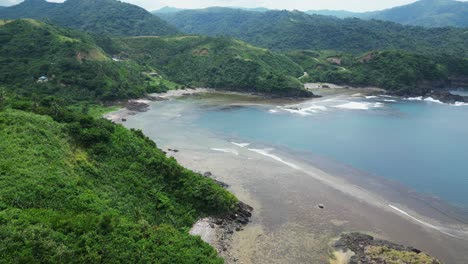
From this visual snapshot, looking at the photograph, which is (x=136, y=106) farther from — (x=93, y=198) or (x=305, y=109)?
(x=93, y=198)

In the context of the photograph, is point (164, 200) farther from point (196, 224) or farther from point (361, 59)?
point (361, 59)

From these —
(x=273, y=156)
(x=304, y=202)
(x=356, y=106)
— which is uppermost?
(x=304, y=202)

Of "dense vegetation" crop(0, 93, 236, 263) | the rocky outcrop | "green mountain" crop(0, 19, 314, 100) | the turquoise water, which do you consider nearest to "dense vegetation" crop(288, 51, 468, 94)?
"green mountain" crop(0, 19, 314, 100)

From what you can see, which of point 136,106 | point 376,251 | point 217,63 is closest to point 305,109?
point 136,106

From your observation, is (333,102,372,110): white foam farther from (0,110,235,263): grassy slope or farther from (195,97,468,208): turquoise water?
(0,110,235,263): grassy slope

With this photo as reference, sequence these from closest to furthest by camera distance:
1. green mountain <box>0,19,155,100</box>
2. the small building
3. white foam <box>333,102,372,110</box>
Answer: the small building
green mountain <box>0,19,155,100</box>
white foam <box>333,102,372,110</box>

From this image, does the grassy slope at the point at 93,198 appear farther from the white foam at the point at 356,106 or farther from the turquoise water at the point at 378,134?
the white foam at the point at 356,106

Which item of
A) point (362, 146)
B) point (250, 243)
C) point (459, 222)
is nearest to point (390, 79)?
point (362, 146)
